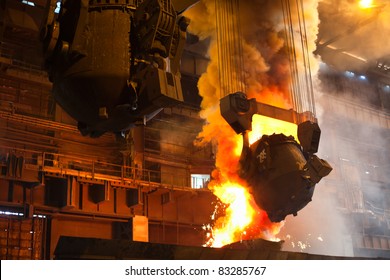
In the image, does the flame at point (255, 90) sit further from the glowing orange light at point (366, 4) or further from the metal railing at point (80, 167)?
the glowing orange light at point (366, 4)

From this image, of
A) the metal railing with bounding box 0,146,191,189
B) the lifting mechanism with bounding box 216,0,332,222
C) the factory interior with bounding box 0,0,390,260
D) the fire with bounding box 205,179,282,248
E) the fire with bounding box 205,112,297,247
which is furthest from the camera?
the metal railing with bounding box 0,146,191,189

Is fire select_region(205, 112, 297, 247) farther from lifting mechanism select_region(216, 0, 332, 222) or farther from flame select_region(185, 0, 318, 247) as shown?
lifting mechanism select_region(216, 0, 332, 222)

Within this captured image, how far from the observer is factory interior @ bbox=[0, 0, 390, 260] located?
406cm

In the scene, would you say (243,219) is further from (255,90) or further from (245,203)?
(255,90)

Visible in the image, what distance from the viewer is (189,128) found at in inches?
608

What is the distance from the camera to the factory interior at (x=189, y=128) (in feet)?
13.3

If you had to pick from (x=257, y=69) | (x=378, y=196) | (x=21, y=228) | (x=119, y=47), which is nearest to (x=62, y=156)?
(x=21, y=228)

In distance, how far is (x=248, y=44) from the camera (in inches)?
384

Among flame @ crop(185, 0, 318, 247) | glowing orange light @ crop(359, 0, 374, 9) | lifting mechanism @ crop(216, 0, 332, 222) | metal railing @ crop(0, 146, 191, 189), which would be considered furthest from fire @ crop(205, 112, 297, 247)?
glowing orange light @ crop(359, 0, 374, 9)

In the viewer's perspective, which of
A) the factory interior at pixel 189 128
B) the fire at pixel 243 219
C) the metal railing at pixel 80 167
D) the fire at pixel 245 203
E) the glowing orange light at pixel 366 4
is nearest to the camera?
the factory interior at pixel 189 128

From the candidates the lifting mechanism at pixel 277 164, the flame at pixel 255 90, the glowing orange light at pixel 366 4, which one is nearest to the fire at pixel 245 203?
the flame at pixel 255 90

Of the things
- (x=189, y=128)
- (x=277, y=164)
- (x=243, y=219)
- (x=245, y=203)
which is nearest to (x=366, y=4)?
(x=189, y=128)

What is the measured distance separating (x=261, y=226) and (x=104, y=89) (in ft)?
19.8

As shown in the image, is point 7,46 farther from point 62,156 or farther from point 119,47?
point 119,47
